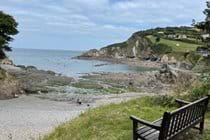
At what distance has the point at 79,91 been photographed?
49.5 metres

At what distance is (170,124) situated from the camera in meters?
8.76

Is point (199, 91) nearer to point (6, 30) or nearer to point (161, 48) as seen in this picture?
point (6, 30)

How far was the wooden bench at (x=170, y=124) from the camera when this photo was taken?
8.43 m

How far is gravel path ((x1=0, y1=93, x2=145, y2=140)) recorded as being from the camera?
21622 mm

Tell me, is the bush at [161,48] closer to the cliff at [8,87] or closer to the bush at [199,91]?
the cliff at [8,87]

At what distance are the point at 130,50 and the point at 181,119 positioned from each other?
15626 cm

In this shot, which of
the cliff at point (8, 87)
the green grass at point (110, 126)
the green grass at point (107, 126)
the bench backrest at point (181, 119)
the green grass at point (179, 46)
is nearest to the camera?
the bench backrest at point (181, 119)

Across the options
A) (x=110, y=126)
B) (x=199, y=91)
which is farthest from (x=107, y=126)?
(x=199, y=91)

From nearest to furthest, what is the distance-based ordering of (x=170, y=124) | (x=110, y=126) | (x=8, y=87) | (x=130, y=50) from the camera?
(x=170, y=124) → (x=110, y=126) → (x=8, y=87) → (x=130, y=50)

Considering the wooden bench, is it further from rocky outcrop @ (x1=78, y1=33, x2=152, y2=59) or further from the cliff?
rocky outcrop @ (x1=78, y1=33, x2=152, y2=59)

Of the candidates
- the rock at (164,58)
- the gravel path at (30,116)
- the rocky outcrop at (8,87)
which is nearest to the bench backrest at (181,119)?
the gravel path at (30,116)

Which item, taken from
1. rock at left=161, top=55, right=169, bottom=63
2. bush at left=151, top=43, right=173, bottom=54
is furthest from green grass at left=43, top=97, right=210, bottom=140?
bush at left=151, top=43, right=173, bottom=54

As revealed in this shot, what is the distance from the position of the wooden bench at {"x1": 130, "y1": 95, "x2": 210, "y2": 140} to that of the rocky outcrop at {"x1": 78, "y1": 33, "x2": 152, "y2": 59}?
142m

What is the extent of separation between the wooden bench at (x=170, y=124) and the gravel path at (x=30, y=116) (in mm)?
6483
